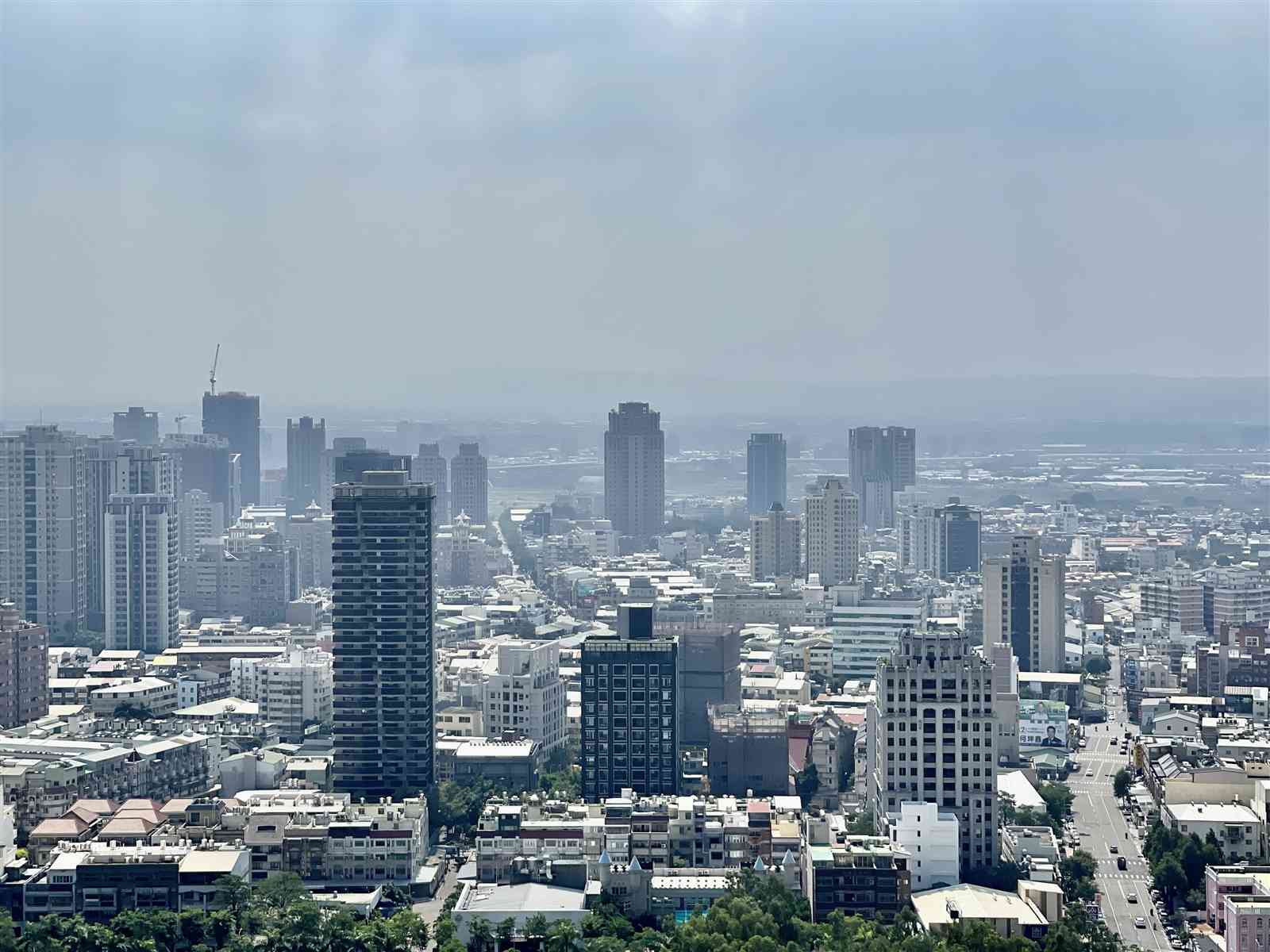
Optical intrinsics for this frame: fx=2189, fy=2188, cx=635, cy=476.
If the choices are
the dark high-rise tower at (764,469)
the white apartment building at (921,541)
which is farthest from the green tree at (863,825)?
the dark high-rise tower at (764,469)

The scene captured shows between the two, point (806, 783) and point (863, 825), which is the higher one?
point (863, 825)

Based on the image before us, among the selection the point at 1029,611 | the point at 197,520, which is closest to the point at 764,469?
the point at 197,520

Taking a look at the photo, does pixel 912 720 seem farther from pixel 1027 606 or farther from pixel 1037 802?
pixel 1027 606

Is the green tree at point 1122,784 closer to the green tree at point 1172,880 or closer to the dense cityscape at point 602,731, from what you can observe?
Answer: the dense cityscape at point 602,731

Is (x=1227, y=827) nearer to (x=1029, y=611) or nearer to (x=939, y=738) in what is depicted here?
(x=939, y=738)

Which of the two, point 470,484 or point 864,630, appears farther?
point 470,484

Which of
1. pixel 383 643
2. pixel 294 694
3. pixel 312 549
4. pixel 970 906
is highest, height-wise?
pixel 312 549

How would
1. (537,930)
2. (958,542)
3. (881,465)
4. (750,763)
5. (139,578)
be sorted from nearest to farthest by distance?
1. (537,930)
2. (750,763)
3. (139,578)
4. (958,542)
5. (881,465)
